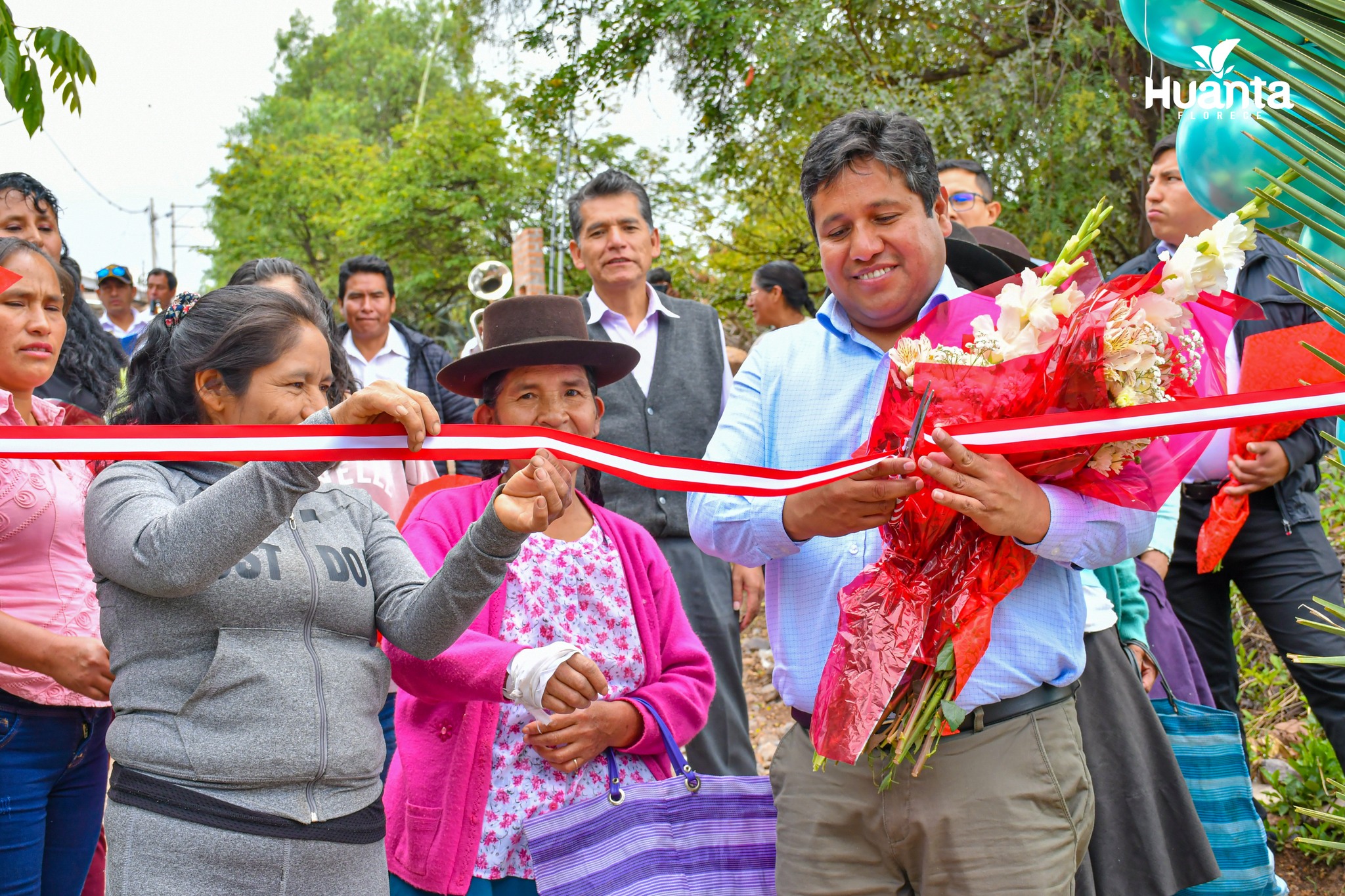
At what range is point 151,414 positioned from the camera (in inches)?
91.2

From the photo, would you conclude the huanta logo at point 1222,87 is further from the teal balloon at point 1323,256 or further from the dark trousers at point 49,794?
the dark trousers at point 49,794

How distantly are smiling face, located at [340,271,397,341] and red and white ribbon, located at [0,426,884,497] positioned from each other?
3798mm

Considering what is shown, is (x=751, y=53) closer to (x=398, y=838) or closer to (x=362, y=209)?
(x=398, y=838)

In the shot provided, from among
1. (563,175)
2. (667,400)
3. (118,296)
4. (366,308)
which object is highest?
(563,175)

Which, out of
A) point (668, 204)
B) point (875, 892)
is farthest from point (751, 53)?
point (875, 892)

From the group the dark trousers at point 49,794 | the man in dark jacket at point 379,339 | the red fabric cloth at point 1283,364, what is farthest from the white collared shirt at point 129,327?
the red fabric cloth at point 1283,364

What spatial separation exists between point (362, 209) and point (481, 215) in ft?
9.02

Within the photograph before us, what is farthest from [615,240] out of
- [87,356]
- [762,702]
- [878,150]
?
[762,702]

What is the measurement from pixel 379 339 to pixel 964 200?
310cm

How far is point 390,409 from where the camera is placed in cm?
194

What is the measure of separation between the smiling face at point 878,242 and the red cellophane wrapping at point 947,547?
0.90 ft

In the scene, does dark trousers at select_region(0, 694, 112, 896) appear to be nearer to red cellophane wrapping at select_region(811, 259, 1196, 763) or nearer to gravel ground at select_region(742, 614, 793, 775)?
red cellophane wrapping at select_region(811, 259, 1196, 763)

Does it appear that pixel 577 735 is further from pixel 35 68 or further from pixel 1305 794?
pixel 1305 794

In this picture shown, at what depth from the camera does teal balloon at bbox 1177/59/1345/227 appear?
5.91 ft
